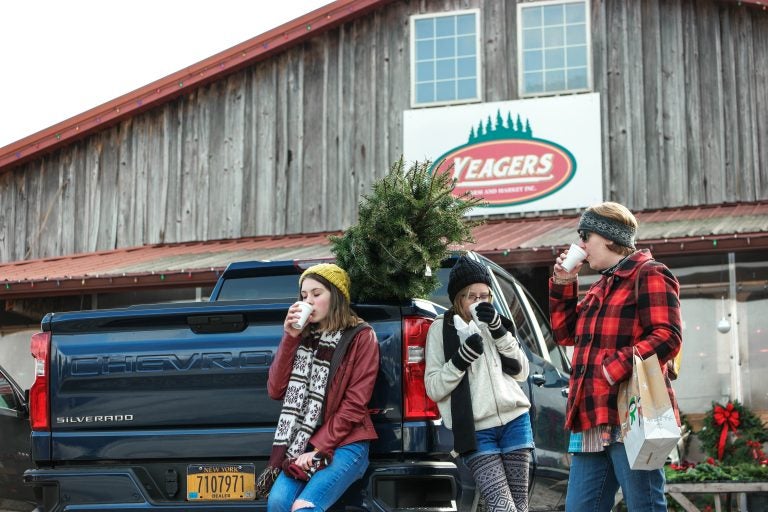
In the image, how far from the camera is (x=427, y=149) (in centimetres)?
1619

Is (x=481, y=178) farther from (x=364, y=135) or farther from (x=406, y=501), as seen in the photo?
(x=406, y=501)

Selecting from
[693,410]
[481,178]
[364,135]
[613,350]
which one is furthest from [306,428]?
[364,135]

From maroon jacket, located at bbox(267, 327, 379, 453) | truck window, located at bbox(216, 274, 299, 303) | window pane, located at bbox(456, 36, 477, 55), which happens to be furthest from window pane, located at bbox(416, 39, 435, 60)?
maroon jacket, located at bbox(267, 327, 379, 453)

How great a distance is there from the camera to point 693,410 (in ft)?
44.4

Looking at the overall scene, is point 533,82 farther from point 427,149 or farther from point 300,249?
point 300,249

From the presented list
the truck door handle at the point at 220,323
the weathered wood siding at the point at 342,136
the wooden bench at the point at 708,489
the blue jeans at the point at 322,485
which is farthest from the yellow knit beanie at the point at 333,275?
the weathered wood siding at the point at 342,136

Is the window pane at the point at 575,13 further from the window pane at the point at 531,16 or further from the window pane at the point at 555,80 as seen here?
the window pane at the point at 555,80

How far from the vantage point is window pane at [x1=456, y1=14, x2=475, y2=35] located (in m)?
16.5

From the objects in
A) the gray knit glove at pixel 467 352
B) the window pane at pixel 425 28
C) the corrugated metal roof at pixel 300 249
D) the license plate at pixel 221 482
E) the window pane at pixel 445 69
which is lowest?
the license plate at pixel 221 482

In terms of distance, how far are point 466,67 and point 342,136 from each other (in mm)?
2074

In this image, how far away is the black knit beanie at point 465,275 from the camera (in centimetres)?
560

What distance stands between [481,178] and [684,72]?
3068mm

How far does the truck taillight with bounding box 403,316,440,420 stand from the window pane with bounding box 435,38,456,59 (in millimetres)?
11605

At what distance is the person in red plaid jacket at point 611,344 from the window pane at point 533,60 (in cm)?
1128
